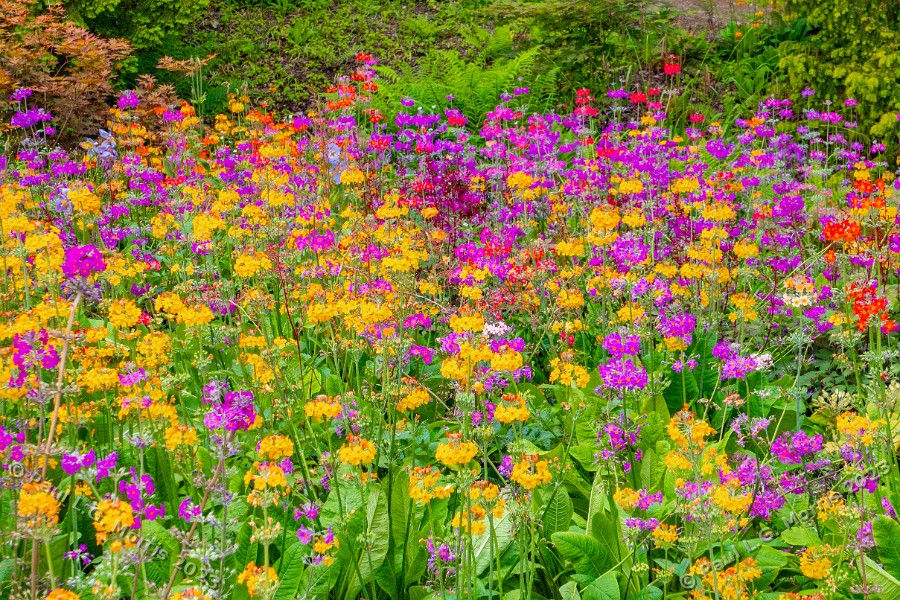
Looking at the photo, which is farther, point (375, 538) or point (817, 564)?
point (375, 538)

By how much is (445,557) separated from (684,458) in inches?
24.3

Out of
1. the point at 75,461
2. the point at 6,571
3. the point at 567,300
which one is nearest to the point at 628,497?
the point at 567,300

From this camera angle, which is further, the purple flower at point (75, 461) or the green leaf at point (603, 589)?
the green leaf at point (603, 589)

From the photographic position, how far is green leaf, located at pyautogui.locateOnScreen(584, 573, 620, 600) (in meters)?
2.34

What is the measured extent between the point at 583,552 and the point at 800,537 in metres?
0.65

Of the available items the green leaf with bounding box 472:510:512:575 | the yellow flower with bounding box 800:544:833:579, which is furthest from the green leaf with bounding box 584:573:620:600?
the yellow flower with bounding box 800:544:833:579

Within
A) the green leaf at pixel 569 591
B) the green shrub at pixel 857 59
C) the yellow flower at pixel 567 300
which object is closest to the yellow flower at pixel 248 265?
the yellow flower at pixel 567 300

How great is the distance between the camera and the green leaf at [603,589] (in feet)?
7.68

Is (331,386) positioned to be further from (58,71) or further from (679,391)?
(58,71)

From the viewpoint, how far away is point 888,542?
2.42 m

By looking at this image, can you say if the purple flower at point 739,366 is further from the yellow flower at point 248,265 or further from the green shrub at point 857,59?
the green shrub at point 857,59

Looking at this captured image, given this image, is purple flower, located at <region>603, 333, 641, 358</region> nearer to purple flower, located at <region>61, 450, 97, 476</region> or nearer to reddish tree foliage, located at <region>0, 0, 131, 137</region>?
purple flower, located at <region>61, 450, 97, 476</region>

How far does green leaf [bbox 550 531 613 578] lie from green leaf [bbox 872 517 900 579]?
2.44 feet

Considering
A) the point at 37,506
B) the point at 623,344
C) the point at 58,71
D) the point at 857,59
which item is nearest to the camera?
the point at 37,506
